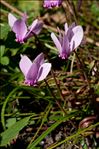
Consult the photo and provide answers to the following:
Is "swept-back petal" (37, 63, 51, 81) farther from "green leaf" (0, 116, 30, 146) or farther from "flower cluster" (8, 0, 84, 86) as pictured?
"green leaf" (0, 116, 30, 146)

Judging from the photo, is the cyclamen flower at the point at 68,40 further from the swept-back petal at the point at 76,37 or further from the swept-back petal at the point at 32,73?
the swept-back petal at the point at 32,73

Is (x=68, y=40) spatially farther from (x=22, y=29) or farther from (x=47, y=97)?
(x=47, y=97)

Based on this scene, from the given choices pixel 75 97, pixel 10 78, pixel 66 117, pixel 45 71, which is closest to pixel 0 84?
pixel 10 78

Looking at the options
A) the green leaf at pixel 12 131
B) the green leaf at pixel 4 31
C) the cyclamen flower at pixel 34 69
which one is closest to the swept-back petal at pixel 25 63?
the cyclamen flower at pixel 34 69

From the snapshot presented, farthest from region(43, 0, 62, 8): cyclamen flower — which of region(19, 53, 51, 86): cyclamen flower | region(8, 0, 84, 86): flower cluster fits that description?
region(19, 53, 51, 86): cyclamen flower

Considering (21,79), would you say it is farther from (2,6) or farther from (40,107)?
(2,6)

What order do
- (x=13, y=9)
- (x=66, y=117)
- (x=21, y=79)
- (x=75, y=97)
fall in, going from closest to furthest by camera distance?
(x=66, y=117) → (x=75, y=97) → (x=21, y=79) → (x=13, y=9)
